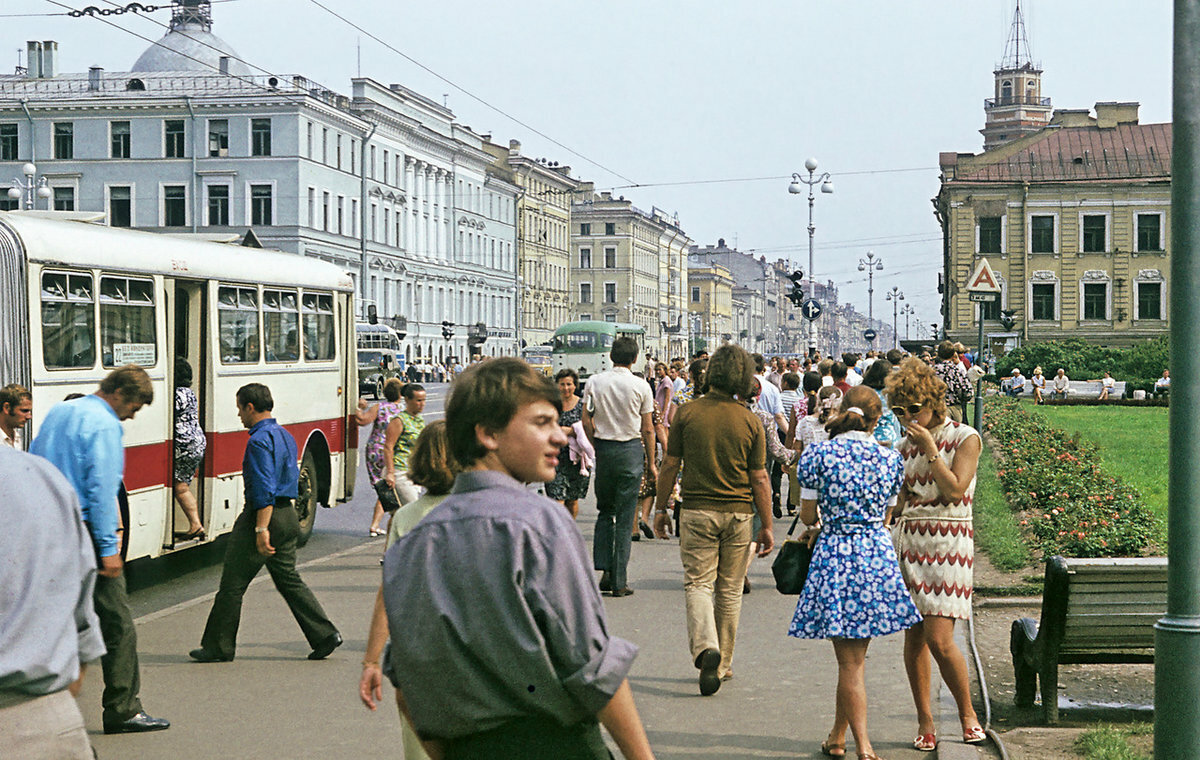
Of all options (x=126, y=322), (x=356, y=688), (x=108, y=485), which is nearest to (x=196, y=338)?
(x=126, y=322)

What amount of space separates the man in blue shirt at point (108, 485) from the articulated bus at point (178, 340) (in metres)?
Result: 3.37

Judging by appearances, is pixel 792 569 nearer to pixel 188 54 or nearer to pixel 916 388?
pixel 916 388

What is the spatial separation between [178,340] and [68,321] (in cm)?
229

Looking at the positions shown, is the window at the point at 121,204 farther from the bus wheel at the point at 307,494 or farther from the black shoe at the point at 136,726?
the black shoe at the point at 136,726

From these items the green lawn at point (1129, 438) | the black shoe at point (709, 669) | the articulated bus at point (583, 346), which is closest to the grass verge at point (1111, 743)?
the black shoe at point (709, 669)

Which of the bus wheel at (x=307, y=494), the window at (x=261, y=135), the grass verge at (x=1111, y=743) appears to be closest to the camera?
the grass verge at (x=1111, y=743)

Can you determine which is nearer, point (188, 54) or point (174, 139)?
point (174, 139)

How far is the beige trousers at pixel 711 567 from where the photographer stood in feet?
27.4

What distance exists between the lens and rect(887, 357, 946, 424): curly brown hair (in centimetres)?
707

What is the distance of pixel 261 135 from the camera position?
74.9 m

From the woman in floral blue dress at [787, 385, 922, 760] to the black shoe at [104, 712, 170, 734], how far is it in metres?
3.32

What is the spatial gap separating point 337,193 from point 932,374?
75.1 meters

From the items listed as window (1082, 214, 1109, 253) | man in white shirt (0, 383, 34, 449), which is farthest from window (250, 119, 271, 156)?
man in white shirt (0, 383, 34, 449)

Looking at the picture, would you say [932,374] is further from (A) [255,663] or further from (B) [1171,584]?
(A) [255,663]
